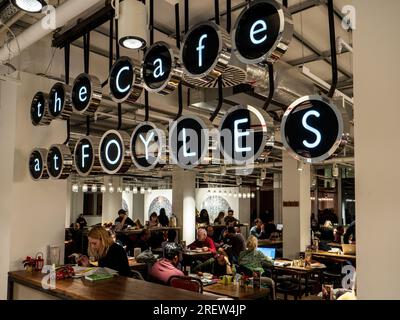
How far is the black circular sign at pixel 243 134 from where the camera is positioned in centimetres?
194

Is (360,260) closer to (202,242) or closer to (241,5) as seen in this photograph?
(241,5)

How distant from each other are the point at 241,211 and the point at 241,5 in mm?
18294

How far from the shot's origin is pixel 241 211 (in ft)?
70.2

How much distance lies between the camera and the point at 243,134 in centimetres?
199

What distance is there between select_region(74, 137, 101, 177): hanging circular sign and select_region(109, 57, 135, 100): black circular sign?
21.1 inches

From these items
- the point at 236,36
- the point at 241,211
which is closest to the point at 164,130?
the point at 236,36

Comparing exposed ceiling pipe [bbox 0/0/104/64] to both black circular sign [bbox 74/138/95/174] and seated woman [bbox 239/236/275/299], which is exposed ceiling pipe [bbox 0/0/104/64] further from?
seated woman [bbox 239/236/275/299]

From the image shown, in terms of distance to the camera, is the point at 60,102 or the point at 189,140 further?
the point at 60,102

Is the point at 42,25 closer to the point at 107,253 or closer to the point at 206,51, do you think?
the point at 206,51

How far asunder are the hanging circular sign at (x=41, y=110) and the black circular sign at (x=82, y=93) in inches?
18.3

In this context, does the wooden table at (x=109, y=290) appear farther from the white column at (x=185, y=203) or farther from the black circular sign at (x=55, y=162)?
the white column at (x=185, y=203)

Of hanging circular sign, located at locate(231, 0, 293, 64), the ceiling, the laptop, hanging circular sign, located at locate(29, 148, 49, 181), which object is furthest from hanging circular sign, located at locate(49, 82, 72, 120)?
the laptop

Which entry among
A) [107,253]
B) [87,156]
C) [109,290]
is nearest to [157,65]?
[87,156]

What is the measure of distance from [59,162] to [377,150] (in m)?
2.65
